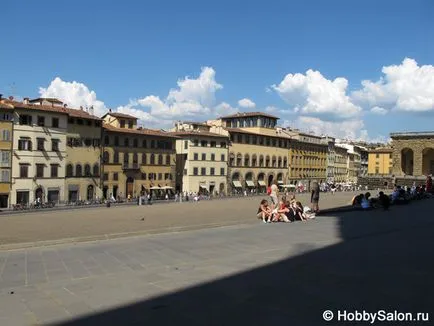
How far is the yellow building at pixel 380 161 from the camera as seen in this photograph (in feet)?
417

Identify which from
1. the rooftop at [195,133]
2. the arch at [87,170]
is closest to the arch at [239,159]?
the rooftop at [195,133]

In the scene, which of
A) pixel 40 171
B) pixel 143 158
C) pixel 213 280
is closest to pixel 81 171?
pixel 40 171

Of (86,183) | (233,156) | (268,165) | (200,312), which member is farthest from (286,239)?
(268,165)

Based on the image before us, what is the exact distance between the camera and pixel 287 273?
8.45 metres

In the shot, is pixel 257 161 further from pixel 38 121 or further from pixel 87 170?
pixel 38 121

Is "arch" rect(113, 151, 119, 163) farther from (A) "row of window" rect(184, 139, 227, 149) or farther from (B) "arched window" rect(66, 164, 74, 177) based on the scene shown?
(A) "row of window" rect(184, 139, 227, 149)

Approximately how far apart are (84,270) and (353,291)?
470cm

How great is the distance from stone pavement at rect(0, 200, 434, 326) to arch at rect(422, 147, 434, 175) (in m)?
93.1

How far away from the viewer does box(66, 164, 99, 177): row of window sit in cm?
5897

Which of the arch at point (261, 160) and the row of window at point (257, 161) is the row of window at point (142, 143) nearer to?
the row of window at point (257, 161)

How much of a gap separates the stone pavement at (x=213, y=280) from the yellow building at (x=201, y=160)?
63160 millimetres

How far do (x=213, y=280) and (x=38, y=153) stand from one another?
171ft

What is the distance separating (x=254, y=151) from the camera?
88000 millimetres

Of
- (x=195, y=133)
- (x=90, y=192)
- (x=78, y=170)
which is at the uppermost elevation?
(x=195, y=133)
